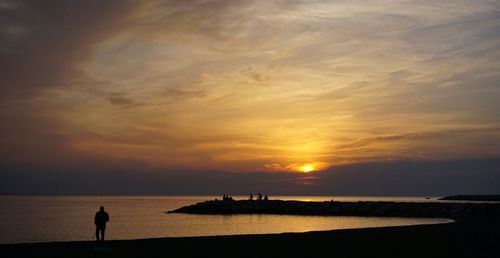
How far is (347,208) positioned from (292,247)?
56741 mm

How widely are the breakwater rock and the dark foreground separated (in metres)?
31.8

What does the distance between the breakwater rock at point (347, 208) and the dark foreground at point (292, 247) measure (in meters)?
31.8

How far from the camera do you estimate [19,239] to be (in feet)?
145

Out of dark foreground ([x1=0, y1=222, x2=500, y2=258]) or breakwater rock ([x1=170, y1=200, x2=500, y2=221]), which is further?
breakwater rock ([x1=170, y1=200, x2=500, y2=221])

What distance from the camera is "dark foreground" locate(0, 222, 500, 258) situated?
18975mm

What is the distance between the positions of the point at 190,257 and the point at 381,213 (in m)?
57.7

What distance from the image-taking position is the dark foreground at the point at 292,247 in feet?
62.3

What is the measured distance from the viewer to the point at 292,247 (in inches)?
854

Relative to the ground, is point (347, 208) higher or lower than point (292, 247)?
higher

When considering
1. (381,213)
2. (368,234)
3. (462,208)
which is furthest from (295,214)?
(368,234)

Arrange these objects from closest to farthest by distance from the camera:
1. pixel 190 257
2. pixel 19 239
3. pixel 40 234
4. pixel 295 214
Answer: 1. pixel 190 257
2. pixel 19 239
3. pixel 40 234
4. pixel 295 214

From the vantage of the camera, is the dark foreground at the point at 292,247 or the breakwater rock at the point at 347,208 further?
the breakwater rock at the point at 347,208

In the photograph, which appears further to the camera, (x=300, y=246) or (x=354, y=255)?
(x=300, y=246)

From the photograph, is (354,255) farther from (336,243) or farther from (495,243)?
(495,243)
